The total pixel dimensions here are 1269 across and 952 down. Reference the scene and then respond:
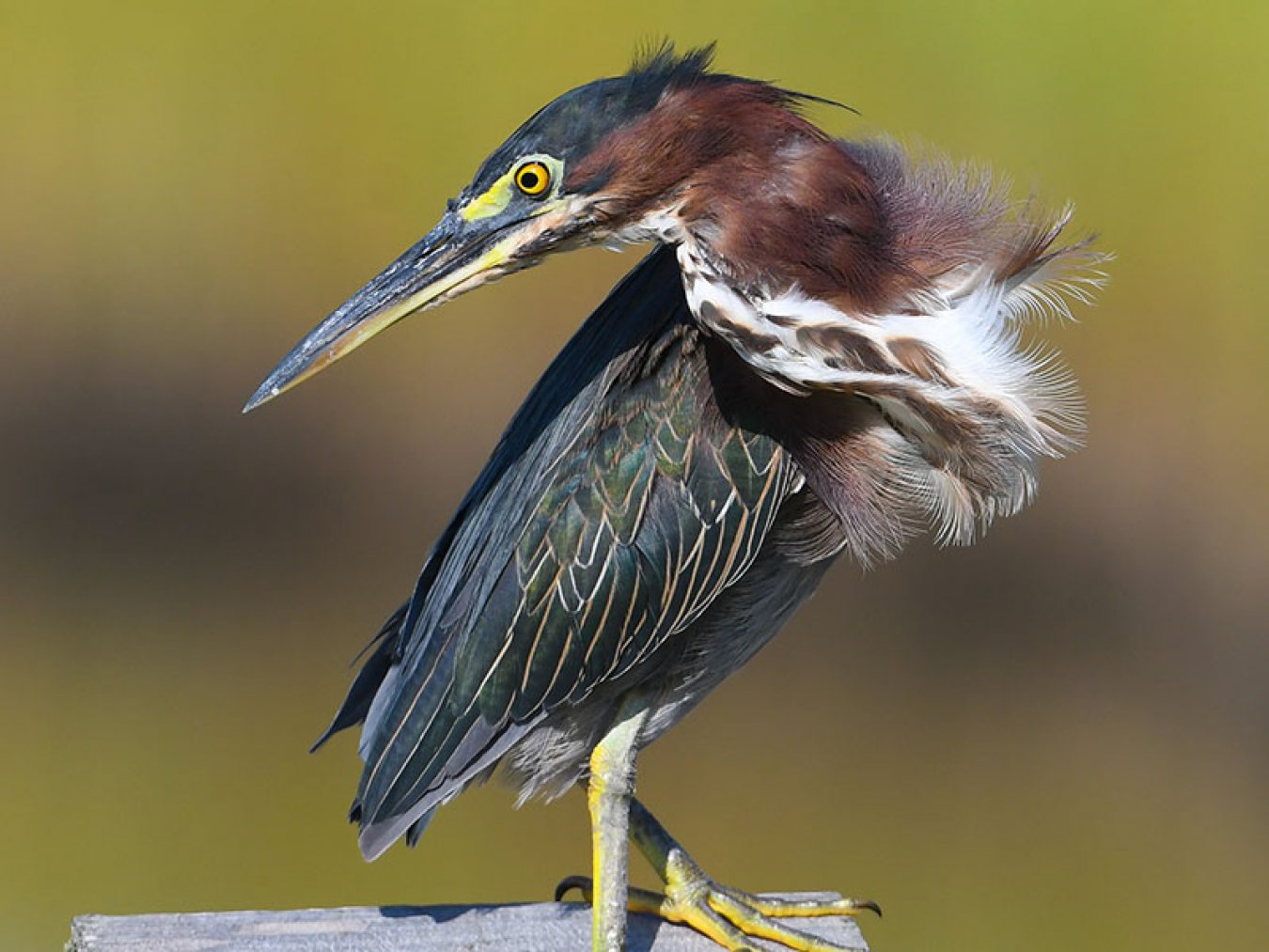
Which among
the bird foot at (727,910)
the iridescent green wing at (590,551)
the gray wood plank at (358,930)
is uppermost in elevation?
the iridescent green wing at (590,551)

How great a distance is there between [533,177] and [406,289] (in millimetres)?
223

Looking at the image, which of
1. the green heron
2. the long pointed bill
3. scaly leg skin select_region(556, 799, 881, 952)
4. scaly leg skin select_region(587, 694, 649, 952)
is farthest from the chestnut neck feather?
scaly leg skin select_region(556, 799, 881, 952)

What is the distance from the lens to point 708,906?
288 cm

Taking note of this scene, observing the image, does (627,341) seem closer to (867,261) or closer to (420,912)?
(867,261)

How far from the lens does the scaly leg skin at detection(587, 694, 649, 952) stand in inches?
102

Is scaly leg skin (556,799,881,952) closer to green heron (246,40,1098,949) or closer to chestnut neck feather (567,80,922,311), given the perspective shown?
green heron (246,40,1098,949)

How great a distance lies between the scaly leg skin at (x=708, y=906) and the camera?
2.84m

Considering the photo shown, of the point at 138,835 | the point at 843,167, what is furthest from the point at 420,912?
the point at 138,835

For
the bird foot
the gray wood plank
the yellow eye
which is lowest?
the bird foot

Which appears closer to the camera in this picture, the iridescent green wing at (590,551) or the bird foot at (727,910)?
the iridescent green wing at (590,551)

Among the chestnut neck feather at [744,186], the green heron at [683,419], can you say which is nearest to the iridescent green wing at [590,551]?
the green heron at [683,419]

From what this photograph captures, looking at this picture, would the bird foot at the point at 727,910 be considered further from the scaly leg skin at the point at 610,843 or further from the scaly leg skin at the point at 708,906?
the scaly leg skin at the point at 610,843

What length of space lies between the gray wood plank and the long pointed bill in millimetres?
812

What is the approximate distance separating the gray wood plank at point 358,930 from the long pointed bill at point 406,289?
0.81 m
